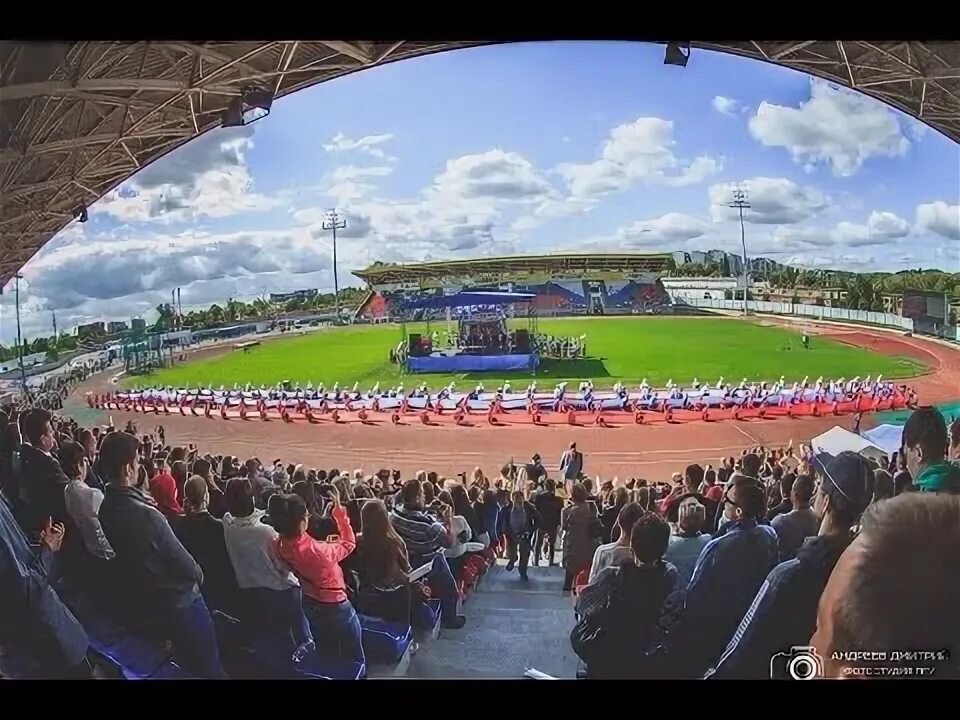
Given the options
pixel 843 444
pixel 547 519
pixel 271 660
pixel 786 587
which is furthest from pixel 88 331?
pixel 843 444

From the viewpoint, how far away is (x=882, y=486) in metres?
3.27

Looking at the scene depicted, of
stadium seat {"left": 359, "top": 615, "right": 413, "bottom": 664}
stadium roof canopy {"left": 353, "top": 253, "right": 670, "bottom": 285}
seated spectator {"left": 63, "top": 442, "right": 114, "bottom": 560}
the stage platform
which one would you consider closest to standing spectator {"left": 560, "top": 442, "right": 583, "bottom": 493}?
the stage platform

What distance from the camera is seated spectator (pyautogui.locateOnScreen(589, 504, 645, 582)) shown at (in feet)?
10.6

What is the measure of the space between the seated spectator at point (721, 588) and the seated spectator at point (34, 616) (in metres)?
2.72

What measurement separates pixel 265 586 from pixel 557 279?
6.32 feet

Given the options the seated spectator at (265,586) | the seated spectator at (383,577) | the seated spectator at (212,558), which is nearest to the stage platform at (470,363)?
the seated spectator at (383,577)

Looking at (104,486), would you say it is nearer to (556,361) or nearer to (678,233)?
(556,361)

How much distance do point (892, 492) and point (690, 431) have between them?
2.97ft

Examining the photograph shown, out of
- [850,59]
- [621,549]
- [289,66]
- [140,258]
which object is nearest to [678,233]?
[850,59]

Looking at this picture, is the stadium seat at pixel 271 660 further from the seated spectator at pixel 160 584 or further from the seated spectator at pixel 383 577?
the seated spectator at pixel 383 577

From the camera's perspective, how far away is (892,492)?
326cm

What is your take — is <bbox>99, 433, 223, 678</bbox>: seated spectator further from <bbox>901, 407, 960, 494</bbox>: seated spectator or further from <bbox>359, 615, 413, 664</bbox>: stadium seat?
<bbox>901, 407, 960, 494</bbox>: seated spectator

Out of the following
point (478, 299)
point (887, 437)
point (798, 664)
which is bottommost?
point (798, 664)

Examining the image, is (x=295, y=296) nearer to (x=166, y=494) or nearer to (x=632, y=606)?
(x=166, y=494)
